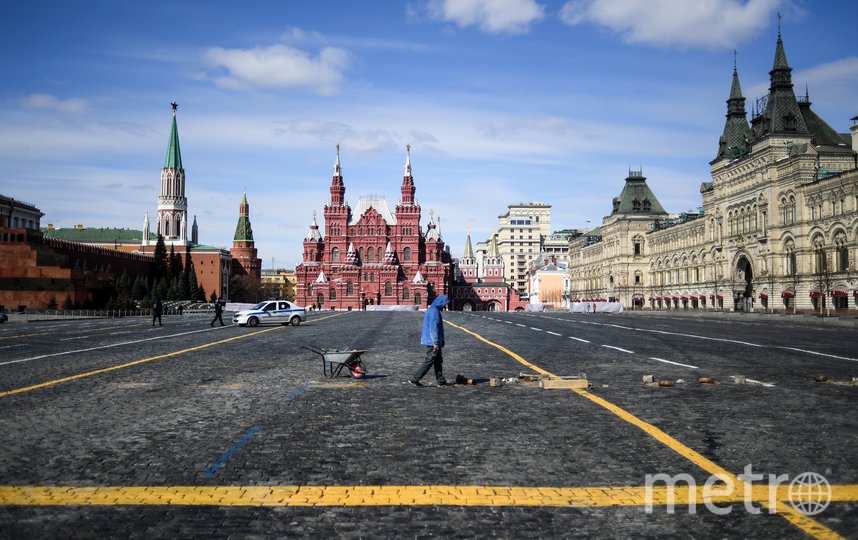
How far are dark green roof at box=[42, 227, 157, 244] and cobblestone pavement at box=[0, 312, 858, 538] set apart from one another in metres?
196

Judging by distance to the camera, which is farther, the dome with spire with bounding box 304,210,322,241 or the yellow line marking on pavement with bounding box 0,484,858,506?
the dome with spire with bounding box 304,210,322,241

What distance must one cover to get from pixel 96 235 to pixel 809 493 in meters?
213

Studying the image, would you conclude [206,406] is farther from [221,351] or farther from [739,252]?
[739,252]

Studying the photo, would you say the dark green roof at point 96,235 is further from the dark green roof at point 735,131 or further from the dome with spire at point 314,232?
the dark green roof at point 735,131

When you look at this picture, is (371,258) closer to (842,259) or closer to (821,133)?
(821,133)

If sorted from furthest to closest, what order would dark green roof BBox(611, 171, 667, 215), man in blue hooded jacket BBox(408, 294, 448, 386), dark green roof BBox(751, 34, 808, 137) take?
dark green roof BBox(611, 171, 667, 215) → dark green roof BBox(751, 34, 808, 137) → man in blue hooded jacket BBox(408, 294, 448, 386)

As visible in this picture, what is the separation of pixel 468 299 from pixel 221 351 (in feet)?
459

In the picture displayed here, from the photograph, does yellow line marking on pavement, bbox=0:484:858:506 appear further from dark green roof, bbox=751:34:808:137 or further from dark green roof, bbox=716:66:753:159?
dark green roof, bbox=716:66:753:159

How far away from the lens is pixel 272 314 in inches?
1718

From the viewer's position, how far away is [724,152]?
8712 centimetres

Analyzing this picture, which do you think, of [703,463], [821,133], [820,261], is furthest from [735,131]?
[703,463]

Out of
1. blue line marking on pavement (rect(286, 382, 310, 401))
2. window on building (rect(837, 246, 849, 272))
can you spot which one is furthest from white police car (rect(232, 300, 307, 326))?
window on building (rect(837, 246, 849, 272))

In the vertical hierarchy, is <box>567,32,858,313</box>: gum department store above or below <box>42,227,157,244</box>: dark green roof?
below

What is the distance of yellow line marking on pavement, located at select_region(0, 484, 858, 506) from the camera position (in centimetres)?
567
